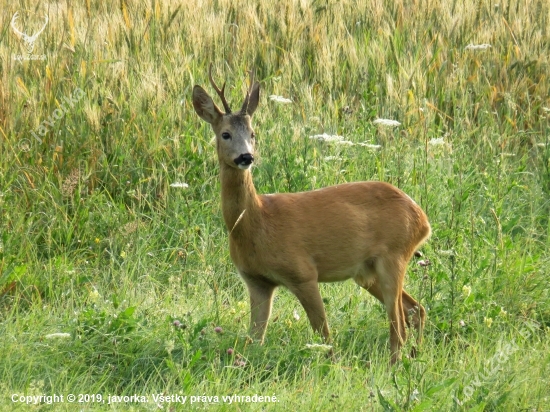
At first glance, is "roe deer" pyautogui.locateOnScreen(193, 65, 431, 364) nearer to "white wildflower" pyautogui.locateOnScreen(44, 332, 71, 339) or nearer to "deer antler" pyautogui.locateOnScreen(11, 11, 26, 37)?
"white wildflower" pyautogui.locateOnScreen(44, 332, 71, 339)

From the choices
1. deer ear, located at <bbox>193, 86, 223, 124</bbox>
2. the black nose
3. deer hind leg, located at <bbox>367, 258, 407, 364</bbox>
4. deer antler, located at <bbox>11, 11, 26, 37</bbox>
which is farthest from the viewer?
deer antler, located at <bbox>11, 11, 26, 37</bbox>

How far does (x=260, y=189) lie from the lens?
7371 millimetres

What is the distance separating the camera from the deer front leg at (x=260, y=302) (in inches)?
223

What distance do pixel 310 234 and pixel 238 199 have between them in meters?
0.47

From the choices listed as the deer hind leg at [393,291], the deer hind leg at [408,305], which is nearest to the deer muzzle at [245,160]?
the deer hind leg at [393,291]

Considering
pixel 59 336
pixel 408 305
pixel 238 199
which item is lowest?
pixel 408 305

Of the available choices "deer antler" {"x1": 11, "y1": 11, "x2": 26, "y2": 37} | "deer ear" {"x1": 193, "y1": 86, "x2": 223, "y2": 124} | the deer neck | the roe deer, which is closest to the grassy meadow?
"deer antler" {"x1": 11, "y1": 11, "x2": 26, "y2": 37}

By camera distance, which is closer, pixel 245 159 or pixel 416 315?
pixel 245 159

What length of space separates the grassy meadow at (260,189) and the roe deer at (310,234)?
0.57 feet

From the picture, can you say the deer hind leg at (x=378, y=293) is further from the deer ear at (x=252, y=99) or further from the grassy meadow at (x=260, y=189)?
the deer ear at (x=252, y=99)

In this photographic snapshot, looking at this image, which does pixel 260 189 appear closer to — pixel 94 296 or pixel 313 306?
pixel 313 306

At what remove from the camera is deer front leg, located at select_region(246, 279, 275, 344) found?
18.6ft

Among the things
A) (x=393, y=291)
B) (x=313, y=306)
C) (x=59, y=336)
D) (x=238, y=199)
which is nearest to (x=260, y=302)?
(x=313, y=306)

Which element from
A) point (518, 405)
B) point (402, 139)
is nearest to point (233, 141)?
point (518, 405)
